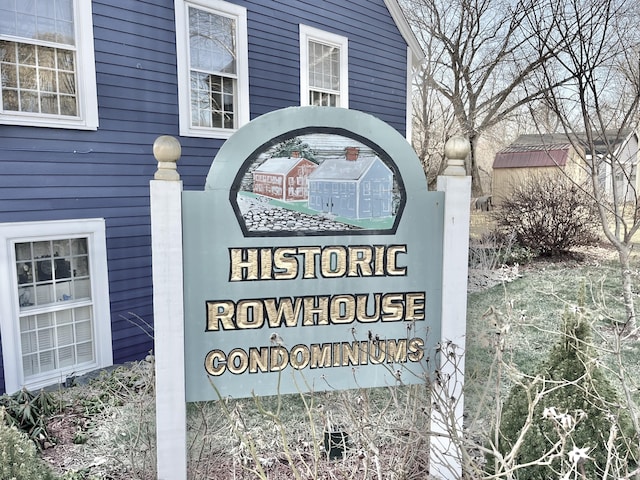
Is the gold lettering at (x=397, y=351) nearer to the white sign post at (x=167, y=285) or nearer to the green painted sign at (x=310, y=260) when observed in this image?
the green painted sign at (x=310, y=260)

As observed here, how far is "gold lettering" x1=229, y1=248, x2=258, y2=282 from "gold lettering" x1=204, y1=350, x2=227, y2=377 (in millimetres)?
414

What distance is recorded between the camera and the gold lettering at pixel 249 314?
2.66 meters

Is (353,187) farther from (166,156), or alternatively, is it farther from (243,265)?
(166,156)

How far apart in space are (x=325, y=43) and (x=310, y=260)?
6719 mm

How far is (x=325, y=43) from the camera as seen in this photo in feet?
27.7

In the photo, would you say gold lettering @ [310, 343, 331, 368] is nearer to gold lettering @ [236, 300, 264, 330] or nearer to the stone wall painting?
gold lettering @ [236, 300, 264, 330]

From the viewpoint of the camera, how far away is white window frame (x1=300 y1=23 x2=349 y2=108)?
26.4 ft

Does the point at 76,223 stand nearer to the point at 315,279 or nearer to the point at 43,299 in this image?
the point at 43,299

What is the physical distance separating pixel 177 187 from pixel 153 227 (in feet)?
0.79

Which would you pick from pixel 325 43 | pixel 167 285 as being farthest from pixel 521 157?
pixel 167 285

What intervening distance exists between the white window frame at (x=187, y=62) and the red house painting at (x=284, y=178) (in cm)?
434

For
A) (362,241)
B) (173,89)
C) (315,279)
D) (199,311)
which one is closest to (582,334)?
(362,241)

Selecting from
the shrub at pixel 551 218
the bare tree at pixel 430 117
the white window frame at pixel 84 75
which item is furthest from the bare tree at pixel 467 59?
the white window frame at pixel 84 75

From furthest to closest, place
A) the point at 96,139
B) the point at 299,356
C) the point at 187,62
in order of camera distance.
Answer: the point at 187,62 → the point at 96,139 → the point at 299,356
